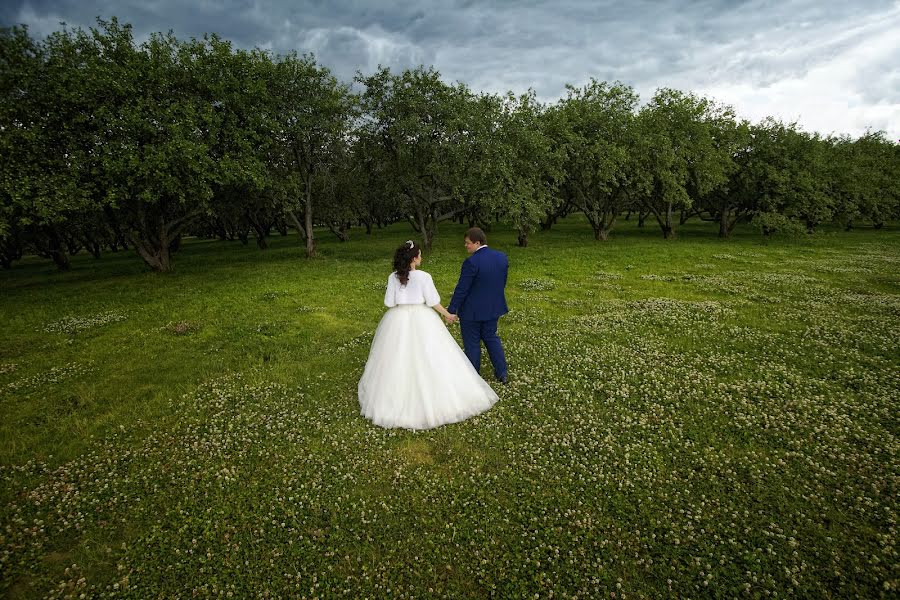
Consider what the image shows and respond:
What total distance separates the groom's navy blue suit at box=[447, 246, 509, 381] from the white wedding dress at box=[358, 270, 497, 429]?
79cm

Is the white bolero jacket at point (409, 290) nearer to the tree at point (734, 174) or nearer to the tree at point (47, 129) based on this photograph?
the tree at point (47, 129)

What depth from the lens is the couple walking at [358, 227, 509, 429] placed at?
8633 millimetres

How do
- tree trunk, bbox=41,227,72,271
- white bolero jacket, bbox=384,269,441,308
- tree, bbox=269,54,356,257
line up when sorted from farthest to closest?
1. tree trunk, bbox=41,227,72,271
2. tree, bbox=269,54,356,257
3. white bolero jacket, bbox=384,269,441,308

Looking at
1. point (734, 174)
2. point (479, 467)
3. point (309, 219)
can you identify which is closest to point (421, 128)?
point (309, 219)

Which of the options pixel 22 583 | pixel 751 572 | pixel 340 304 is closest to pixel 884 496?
pixel 751 572

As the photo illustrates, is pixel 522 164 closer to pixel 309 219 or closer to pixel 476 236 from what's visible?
pixel 309 219

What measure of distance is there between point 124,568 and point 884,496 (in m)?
11.4

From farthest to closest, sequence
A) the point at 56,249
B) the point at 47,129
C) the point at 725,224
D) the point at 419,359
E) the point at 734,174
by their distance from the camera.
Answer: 1. the point at 725,224
2. the point at 734,174
3. the point at 56,249
4. the point at 47,129
5. the point at 419,359

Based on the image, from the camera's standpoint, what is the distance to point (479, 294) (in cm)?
948

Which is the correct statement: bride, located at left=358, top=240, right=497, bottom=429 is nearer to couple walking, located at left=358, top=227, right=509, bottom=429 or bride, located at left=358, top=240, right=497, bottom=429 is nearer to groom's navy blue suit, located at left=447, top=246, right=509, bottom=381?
couple walking, located at left=358, top=227, right=509, bottom=429

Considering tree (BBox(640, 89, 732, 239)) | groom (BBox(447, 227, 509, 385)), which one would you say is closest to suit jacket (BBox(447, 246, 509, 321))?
groom (BBox(447, 227, 509, 385))

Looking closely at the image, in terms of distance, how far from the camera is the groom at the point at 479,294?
9234 millimetres

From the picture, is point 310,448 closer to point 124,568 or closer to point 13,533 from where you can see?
point 124,568

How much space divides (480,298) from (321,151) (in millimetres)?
31454
